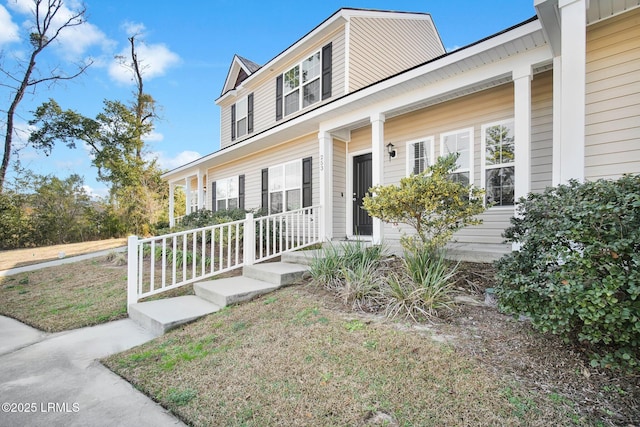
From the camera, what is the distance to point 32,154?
584 inches

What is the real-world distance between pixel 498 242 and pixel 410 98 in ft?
9.54

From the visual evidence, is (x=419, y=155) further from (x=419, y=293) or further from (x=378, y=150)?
(x=419, y=293)

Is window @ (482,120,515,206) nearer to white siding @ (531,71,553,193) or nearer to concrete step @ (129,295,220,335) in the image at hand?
white siding @ (531,71,553,193)

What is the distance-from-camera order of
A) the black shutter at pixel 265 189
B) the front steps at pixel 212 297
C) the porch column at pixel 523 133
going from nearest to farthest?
the front steps at pixel 212 297 < the porch column at pixel 523 133 < the black shutter at pixel 265 189

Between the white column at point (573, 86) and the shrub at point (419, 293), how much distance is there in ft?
5.62

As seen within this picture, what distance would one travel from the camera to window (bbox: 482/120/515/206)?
516 cm

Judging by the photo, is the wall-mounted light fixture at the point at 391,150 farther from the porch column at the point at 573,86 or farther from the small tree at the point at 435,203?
the porch column at the point at 573,86

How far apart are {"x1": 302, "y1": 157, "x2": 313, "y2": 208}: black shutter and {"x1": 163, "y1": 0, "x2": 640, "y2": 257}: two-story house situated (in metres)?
0.03

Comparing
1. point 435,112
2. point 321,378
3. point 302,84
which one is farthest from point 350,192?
point 321,378

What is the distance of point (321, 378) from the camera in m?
2.23

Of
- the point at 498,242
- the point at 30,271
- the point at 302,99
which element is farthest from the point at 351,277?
the point at 30,271

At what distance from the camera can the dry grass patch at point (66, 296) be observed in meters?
4.13

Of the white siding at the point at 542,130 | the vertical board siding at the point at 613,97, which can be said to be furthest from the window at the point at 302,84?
the vertical board siding at the point at 613,97

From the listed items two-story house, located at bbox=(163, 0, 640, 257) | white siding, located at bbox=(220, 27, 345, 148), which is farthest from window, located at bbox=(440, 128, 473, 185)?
white siding, located at bbox=(220, 27, 345, 148)
